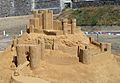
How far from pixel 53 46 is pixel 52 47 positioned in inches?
4.2

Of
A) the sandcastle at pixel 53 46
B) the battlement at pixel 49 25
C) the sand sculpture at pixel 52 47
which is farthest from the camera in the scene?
the battlement at pixel 49 25

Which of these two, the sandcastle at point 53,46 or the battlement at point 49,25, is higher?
the battlement at point 49,25

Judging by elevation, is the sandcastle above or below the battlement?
below

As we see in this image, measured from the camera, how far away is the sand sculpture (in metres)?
28.2

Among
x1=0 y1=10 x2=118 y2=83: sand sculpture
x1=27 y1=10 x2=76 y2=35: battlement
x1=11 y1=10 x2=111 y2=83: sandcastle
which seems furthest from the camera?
x1=27 y1=10 x2=76 y2=35: battlement

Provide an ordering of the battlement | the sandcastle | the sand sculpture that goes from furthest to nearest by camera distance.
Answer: the battlement < the sandcastle < the sand sculpture

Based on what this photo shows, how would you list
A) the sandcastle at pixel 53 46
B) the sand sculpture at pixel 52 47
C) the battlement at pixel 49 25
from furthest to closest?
the battlement at pixel 49 25, the sandcastle at pixel 53 46, the sand sculpture at pixel 52 47

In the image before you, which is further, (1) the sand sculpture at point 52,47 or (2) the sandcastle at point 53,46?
(2) the sandcastle at point 53,46

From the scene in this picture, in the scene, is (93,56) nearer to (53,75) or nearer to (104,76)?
(104,76)

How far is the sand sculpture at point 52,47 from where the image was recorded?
2825cm

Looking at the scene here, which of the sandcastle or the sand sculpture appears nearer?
the sand sculpture

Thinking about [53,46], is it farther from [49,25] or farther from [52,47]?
[49,25]

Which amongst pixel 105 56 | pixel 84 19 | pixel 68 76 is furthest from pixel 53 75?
pixel 84 19

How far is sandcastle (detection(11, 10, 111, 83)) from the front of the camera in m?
28.7
